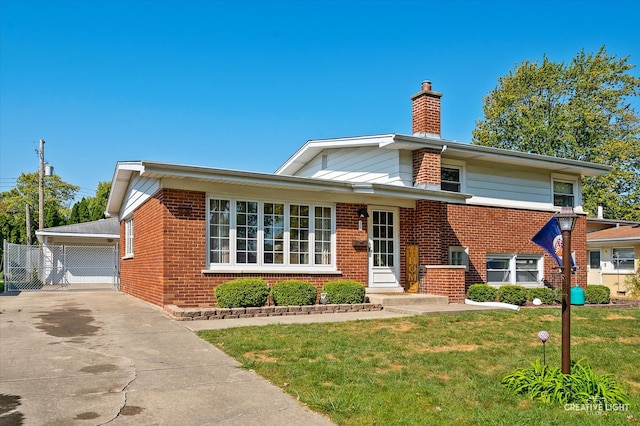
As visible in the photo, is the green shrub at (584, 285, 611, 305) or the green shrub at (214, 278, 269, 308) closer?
the green shrub at (214, 278, 269, 308)

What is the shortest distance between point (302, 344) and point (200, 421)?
11.3 feet

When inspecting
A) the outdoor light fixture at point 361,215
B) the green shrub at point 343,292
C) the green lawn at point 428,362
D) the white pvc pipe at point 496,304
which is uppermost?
the outdoor light fixture at point 361,215

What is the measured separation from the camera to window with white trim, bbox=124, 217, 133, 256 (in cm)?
1748

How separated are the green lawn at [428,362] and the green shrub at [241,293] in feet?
6.14

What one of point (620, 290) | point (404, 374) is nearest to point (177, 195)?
point (404, 374)

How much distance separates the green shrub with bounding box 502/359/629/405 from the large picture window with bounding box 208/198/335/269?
768cm

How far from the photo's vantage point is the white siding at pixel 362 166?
604 inches

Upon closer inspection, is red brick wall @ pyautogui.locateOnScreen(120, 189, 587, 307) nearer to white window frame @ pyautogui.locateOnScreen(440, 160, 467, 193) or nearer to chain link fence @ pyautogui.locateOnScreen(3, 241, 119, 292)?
white window frame @ pyautogui.locateOnScreen(440, 160, 467, 193)

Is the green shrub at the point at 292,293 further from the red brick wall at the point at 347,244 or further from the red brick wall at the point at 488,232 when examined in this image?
the red brick wall at the point at 488,232

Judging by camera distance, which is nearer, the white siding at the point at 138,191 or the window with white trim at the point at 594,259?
the white siding at the point at 138,191

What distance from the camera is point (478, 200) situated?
53.2 ft

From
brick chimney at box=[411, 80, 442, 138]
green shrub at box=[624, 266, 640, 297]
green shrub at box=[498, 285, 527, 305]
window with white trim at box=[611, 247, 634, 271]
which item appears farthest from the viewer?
window with white trim at box=[611, 247, 634, 271]

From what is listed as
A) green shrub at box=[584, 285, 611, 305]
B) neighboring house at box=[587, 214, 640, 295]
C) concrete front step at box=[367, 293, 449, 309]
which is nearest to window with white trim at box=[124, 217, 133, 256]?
concrete front step at box=[367, 293, 449, 309]

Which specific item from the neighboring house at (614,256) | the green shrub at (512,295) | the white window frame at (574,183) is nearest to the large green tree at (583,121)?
the neighboring house at (614,256)
